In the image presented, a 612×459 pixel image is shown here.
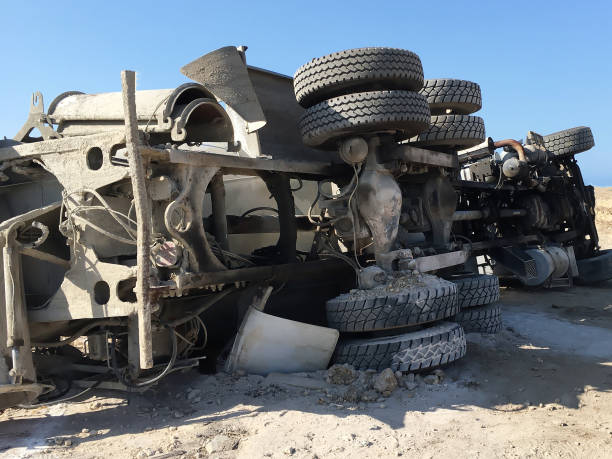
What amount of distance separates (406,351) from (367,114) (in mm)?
1846

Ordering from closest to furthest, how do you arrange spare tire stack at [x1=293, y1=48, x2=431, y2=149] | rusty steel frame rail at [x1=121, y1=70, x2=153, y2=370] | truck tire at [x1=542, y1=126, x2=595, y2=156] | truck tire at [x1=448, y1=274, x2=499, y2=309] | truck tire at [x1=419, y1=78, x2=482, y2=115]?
rusty steel frame rail at [x1=121, y1=70, x2=153, y2=370] < spare tire stack at [x1=293, y1=48, x2=431, y2=149] < truck tire at [x1=419, y1=78, x2=482, y2=115] < truck tire at [x1=448, y1=274, x2=499, y2=309] < truck tire at [x1=542, y1=126, x2=595, y2=156]

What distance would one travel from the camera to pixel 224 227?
431 cm

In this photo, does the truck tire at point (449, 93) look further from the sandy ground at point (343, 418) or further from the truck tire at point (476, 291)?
the sandy ground at point (343, 418)

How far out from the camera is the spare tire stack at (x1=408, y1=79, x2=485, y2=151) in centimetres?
524

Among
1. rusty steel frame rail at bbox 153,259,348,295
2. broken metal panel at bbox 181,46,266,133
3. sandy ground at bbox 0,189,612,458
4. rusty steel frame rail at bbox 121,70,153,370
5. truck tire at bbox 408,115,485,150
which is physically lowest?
sandy ground at bbox 0,189,612,458

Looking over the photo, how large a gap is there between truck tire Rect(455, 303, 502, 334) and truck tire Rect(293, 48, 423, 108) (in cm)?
237

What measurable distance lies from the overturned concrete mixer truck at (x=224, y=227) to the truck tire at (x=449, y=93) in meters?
0.02

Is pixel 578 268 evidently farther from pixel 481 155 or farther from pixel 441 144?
pixel 441 144

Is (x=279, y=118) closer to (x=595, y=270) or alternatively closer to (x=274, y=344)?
(x=274, y=344)

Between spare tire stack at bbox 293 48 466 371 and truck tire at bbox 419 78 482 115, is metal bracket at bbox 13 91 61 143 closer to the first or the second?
spare tire stack at bbox 293 48 466 371

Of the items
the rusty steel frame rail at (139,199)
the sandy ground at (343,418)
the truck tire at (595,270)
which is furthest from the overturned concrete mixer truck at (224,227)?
the truck tire at (595,270)

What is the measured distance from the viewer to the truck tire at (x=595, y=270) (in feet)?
30.7

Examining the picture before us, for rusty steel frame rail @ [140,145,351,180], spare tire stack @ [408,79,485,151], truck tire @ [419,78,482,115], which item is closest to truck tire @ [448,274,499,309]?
spare tire stack @ [408,79,485,151]

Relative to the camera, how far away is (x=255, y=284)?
436cm
